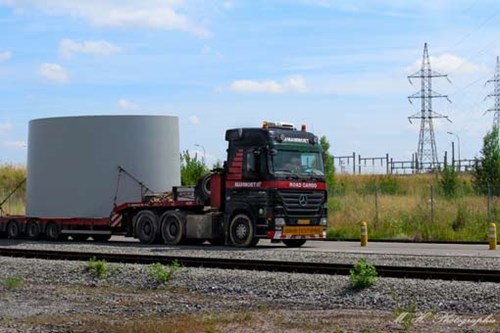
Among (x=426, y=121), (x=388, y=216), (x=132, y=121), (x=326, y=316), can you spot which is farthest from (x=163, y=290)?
(x=426, y=121)

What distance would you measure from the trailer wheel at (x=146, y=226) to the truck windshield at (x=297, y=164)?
548cm

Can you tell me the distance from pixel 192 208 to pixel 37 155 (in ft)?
24.1

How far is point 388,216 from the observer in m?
Answer: 37.3

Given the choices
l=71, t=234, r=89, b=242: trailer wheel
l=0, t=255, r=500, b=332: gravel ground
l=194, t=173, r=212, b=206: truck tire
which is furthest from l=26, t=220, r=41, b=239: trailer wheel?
l=0, t=255, r=500, b=332: gravel ground

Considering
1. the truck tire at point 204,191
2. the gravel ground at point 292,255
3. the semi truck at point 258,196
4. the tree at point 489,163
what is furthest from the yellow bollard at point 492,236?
the tree at point 489,163

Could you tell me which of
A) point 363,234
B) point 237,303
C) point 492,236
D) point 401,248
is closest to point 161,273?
point 237,303

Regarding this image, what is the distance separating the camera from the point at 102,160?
32219mm

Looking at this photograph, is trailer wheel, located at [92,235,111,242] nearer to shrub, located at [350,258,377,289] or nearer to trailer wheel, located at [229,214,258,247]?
trailer wheel, located at [229,214,258,247]

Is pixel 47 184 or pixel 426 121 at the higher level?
pixel 426 121

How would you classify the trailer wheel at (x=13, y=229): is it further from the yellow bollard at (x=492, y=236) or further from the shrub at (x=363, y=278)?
the shrub at (x=363, y=278)

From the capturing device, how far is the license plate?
27047 mm

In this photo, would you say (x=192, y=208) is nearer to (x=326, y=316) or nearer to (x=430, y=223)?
(x=430, y=223)

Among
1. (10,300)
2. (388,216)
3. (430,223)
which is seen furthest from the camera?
(388,216)

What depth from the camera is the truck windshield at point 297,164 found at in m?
27.1
